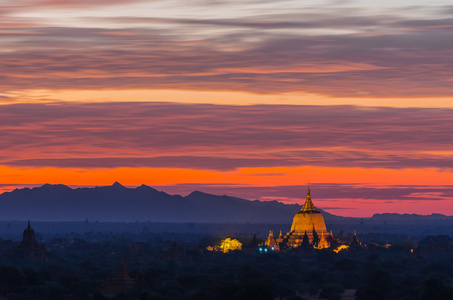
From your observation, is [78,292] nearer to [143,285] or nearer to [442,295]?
[143,285]

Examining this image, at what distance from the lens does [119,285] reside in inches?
5694

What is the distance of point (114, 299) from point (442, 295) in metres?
35.4

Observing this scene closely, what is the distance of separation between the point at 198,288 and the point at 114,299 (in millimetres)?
29165

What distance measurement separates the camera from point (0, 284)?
495 ft

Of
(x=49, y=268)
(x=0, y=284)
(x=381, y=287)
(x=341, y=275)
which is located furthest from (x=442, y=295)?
(x=49, y=268)

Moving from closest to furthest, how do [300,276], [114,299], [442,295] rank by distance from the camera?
1. [442,295]
2. [114,299]
3. [300,276]

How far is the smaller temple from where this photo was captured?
144 metres

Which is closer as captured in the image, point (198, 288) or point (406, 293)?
point (406, 293)

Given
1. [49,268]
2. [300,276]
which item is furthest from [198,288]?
[49,268]

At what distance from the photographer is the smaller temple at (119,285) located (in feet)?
472

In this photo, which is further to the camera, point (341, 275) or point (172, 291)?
point (341, 275)

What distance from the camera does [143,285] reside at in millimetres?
148250

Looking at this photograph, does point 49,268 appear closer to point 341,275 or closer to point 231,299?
point 341,275

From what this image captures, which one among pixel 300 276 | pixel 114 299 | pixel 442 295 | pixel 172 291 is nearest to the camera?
pixel 442 295
